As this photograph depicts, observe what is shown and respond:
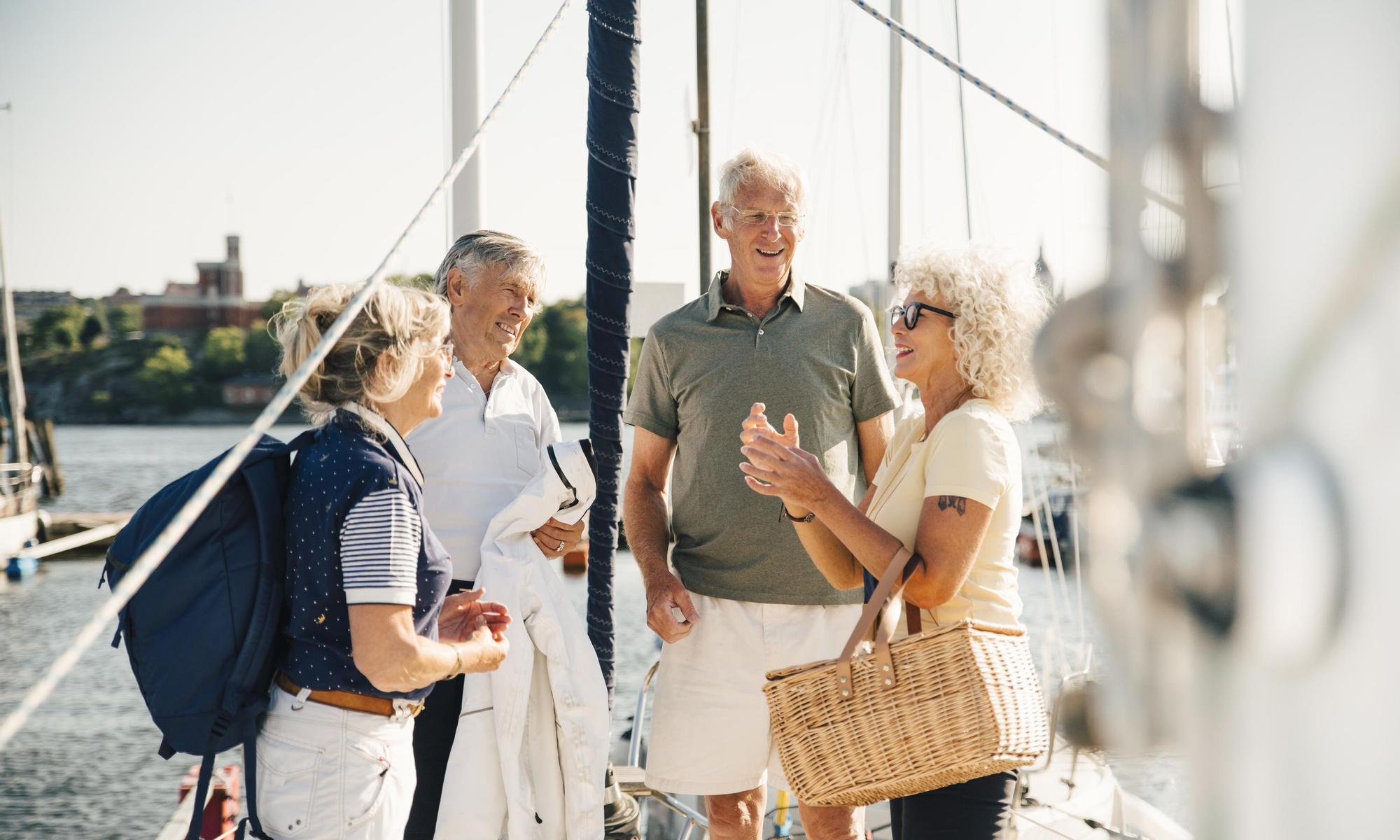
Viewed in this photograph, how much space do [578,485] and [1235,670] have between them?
207 cm

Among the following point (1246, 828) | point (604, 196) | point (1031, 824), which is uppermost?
point (604, 196)

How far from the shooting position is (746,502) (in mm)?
2697

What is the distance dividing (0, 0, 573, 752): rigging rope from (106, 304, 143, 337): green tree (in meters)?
89.7

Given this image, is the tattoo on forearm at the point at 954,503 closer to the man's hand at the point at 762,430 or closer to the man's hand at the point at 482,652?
the man's hand at the point at 762,430

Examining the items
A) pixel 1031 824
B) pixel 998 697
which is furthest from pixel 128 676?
pixel 998 697

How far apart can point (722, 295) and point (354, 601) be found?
1.37 meters

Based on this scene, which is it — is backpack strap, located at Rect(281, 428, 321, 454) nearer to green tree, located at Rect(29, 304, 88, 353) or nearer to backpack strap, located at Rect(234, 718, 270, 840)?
backpack strap, located at Rect(234, 718, 270, 840)

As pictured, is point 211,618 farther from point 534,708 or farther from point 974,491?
point 974,491

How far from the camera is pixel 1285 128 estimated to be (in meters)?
0.39

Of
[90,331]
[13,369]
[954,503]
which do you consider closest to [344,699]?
[954,503]

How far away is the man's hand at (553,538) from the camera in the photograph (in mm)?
2486

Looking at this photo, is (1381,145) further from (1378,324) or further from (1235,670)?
(1235,670)

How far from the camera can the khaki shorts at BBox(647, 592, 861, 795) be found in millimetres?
2693

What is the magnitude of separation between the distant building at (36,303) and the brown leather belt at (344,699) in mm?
89266
